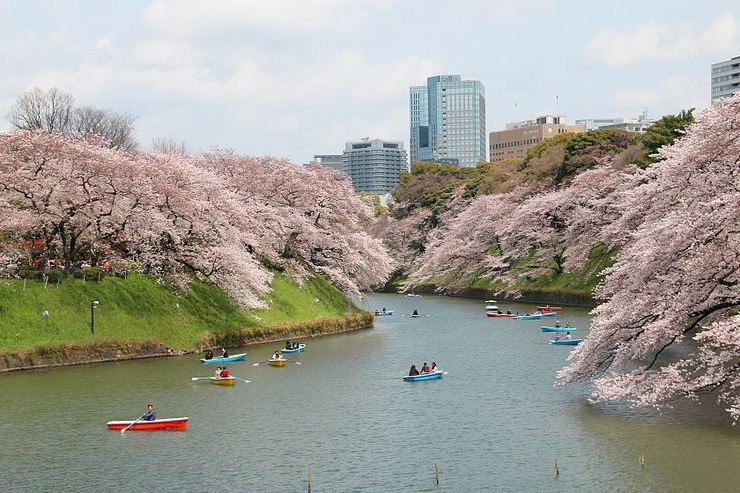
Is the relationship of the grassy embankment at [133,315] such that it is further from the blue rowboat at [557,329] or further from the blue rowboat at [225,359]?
the blue rowboat at [557,329]

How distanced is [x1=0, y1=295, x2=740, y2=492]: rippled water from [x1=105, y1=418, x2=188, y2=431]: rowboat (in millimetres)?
448

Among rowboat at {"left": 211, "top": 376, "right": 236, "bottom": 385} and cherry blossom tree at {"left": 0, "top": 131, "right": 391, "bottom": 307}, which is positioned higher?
cherry blossom tree at {"left": 0, "top": 131, "right": 391, "bottom": 307}

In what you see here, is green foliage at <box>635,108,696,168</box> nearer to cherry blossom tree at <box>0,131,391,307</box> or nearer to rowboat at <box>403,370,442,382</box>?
cherry blossom tree at <box>0,131,391,307</box>

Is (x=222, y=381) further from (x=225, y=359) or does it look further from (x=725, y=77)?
(x=725, y=77)

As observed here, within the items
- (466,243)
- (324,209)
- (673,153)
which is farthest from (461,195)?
(673,153)

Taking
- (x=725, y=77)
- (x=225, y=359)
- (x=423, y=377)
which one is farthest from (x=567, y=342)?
(x=725, y=77)

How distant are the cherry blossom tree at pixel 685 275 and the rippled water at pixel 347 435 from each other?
5.78 feet

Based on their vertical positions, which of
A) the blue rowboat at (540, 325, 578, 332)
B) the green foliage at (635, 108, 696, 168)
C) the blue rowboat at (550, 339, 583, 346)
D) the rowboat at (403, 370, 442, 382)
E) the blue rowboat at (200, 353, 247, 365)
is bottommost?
the rowboat at (403, 370, 442, 382)

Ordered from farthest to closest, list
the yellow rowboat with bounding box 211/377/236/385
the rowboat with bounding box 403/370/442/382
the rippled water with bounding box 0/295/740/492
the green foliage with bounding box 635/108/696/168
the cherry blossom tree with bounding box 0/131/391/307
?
the green foliage with bounding box 635/108/696/168 < the cherry blossom tree with bounding box 0/131/391/307 < the rowboat with bounding box 403/370/442/382 < the yellow rowboat with bounding box 211/377/236/385 < the rippled water with bounding box 0/295/740/492

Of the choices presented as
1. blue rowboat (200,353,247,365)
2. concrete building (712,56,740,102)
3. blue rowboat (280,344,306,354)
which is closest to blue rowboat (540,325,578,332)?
blue rowboat (280,344,306,354)

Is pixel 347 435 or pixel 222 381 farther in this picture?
pixel 222 381

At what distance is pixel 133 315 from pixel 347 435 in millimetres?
22217

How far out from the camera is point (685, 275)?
87.6ft

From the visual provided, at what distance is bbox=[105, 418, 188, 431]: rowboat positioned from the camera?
29672 mm
